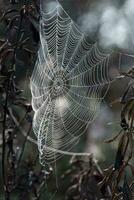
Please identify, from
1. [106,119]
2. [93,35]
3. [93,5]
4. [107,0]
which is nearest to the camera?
[93,35]

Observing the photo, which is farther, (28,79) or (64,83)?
(64,83)

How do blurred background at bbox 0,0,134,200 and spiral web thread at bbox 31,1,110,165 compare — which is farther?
spiral web thread at bbox 31,1,110,165

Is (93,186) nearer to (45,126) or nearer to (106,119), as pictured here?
(45,126)

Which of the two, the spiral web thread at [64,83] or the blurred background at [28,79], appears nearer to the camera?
the blurred background at [28,79]

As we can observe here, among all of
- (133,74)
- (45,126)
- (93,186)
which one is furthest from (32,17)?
(93,186)
